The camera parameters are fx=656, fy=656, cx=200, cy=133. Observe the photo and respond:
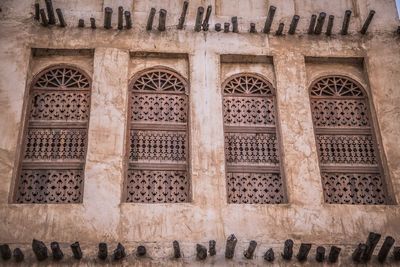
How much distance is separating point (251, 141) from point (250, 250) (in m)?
1.96

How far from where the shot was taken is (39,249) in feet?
26.8

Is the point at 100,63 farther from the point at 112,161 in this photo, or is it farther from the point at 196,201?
the point at 196,201

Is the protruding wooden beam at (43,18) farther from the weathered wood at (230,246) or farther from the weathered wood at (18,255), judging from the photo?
the weathered wood at (230,246)

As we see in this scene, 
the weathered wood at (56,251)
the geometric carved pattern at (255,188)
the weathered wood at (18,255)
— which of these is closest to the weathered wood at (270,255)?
the geometric carved pattern at (255,188)

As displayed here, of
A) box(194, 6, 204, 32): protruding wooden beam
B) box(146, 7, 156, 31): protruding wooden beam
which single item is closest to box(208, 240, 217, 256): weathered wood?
box(194, 6, 204, 32): protruding wooden beam

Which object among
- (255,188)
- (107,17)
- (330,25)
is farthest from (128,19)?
(255,188)

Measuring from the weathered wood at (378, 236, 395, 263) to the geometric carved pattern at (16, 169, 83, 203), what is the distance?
409cm

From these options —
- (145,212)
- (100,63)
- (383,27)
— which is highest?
(383,27)

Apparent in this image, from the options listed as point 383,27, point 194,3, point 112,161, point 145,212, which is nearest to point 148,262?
point 145,212

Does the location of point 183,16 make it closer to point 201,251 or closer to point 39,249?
point 201,251

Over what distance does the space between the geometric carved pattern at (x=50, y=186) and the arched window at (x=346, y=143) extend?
3562 millimetres

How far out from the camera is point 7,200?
887 centimetres

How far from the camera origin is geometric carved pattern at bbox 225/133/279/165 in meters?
9.67

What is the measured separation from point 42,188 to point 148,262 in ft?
6.36
